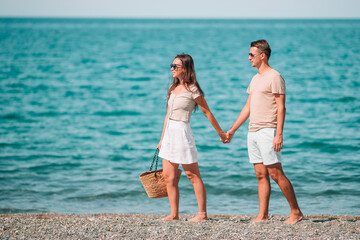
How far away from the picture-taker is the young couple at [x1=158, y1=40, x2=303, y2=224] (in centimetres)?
529

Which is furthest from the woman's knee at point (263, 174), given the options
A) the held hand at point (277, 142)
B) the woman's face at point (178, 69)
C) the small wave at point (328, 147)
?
the small wave at point (328, 147)

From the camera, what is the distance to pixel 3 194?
29.0 feet

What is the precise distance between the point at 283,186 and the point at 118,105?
1832 centimetres

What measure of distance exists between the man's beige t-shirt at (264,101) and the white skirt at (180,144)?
2.41ft

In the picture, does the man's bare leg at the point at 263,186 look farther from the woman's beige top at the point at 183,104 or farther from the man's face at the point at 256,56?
the man's face at the point at 256,56

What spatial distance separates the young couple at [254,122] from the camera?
529 centimetres

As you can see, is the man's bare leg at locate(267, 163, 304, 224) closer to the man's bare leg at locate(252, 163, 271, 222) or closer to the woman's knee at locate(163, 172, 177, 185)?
the man's bare leg at locate(252, 163, 271, 222)

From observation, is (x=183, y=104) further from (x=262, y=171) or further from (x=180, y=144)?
(x=262, y=171)

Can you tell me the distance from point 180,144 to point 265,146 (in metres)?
0.96

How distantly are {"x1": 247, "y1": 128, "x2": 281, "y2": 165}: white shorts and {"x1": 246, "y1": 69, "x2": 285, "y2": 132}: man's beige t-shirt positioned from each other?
2.6 inches

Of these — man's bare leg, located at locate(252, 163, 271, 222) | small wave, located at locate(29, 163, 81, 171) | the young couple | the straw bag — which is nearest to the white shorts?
the young couple

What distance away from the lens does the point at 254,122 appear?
213 inches

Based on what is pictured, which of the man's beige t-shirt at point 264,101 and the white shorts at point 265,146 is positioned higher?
the man's beige t-shirt at point 264,101

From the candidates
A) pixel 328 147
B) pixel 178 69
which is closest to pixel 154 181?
pixel 178 69
